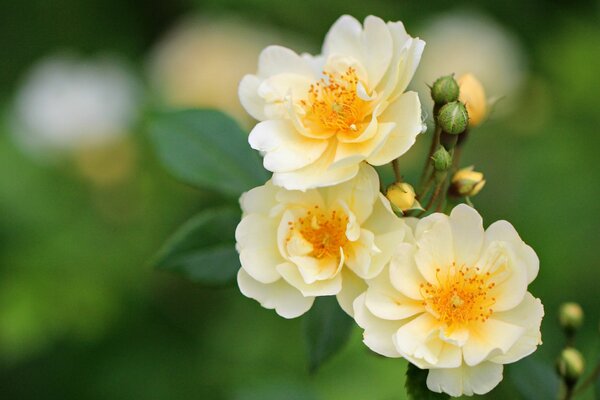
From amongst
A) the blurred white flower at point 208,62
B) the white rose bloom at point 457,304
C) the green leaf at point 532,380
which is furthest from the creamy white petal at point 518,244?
the blurred white flower at point 208,62

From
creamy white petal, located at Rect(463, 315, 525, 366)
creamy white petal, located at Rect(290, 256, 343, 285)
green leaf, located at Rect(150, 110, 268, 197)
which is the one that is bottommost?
green leaf, located at Rect(150, 110, 268, 197)

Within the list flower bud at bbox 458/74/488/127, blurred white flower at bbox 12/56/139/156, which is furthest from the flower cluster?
blurred white flower at bbox 12/56/139/156

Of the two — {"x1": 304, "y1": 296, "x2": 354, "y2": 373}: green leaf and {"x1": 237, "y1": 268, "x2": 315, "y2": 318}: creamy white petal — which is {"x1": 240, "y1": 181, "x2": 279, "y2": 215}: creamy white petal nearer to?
{"x1": 237, "y1": 268, "x2": 315, "y2": 318}: creamy white petal

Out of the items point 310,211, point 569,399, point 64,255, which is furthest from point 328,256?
point 64,255

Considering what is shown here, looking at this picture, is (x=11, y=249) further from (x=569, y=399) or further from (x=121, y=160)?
(x=569, y=399)

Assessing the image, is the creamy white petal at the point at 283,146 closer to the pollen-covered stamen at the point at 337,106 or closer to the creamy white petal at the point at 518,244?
the pollen-covered stamen at the point at 337,106

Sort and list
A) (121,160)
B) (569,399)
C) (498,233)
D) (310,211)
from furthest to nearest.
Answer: (121,160) → (569,399) → (310,211) → (498,233)
